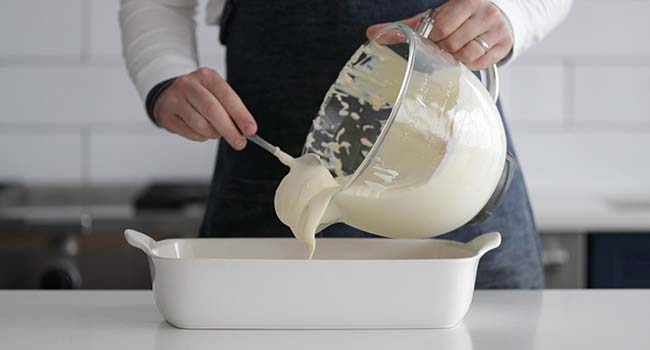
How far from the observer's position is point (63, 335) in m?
0.87

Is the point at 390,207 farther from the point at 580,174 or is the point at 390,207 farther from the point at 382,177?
the point at 580,174

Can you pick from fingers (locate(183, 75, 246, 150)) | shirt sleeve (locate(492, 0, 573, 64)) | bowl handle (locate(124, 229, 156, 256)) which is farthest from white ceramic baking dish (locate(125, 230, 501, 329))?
shirt sleeve (locate(492, 0, 573, 64))

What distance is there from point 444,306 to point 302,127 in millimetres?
479

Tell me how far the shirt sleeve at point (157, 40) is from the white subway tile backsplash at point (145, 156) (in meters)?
1.02

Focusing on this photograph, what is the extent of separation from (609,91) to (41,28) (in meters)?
1.31

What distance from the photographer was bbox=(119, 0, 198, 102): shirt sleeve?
1231 mm

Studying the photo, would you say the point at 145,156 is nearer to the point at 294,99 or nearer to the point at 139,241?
the point at 294,99

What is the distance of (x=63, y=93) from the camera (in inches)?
94.2

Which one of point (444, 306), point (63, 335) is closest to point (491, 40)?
point (444, 306)

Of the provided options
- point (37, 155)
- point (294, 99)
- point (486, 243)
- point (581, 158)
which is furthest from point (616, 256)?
point (37, 155)

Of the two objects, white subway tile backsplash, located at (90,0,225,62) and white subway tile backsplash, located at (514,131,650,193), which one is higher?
white subway tile backsplash, located at (90,0,225,62)

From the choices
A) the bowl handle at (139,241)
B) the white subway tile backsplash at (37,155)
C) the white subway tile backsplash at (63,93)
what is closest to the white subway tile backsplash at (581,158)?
the white subway tile backsplash at (63,93)

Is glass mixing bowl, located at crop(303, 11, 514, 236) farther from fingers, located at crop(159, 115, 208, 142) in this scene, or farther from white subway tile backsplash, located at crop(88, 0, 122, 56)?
white subway tile backsplash, located at crop(88, 0, 122, 56)

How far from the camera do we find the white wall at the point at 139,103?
7.82ft
